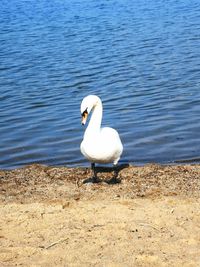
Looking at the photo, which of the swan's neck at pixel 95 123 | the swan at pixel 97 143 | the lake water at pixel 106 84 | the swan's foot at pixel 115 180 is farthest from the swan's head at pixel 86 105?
the lake water at pixel 106 84

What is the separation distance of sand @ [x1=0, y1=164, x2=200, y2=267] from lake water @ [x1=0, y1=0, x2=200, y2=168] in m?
1.45

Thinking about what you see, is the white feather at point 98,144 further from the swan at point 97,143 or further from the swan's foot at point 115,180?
the swan's foot at point 115,180

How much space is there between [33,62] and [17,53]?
2.22 metres

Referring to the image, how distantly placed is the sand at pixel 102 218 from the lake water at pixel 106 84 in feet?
4.75

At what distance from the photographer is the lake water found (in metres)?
9.93

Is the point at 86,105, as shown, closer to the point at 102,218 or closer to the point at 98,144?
the point at 98,144

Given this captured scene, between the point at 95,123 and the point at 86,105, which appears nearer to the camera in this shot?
the point at 86,105

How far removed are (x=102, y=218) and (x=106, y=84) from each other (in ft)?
28.3

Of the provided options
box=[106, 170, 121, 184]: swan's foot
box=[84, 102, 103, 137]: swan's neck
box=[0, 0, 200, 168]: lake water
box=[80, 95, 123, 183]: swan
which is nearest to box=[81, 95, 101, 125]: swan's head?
box=[80, 95, 123, 183]: swan

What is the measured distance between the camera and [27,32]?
2548 cm

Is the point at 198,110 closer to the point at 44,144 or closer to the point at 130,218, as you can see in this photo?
the point at 44,144

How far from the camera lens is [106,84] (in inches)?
567

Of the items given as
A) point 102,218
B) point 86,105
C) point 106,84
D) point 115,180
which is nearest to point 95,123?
point 86,105

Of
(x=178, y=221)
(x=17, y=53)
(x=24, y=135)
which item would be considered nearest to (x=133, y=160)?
(x=24, y=135)
